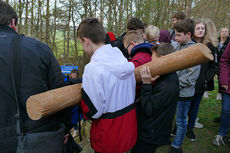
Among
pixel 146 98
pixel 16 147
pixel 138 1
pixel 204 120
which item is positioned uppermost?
pixel 138 1

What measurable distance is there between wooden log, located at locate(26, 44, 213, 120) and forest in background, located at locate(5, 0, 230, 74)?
6.14 m

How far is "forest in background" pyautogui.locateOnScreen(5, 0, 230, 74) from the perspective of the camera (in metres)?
7.91

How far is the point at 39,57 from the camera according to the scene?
1.48 m

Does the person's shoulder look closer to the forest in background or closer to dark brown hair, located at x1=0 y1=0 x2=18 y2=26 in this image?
dark brown hair, located at x1=0 y1=0 x2=18 y2=26

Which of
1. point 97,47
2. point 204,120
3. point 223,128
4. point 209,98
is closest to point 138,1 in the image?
point 209,98

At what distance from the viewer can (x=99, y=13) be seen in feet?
28.1

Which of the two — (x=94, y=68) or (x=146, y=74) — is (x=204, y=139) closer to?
(x=146, y=74)

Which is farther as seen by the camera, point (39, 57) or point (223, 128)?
point (223, 128)

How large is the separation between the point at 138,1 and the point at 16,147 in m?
10.2

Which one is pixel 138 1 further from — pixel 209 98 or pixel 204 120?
pixel 204 120

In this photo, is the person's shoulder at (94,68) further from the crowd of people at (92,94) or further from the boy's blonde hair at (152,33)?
the boy's blonde hair at (152,33)

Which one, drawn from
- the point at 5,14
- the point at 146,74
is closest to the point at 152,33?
the point at 146,74

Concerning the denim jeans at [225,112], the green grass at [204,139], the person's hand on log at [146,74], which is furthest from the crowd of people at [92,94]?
the denim jeans at [225,112]

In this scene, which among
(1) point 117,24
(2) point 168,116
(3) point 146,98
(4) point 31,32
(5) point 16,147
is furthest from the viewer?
(4) point 31,32
